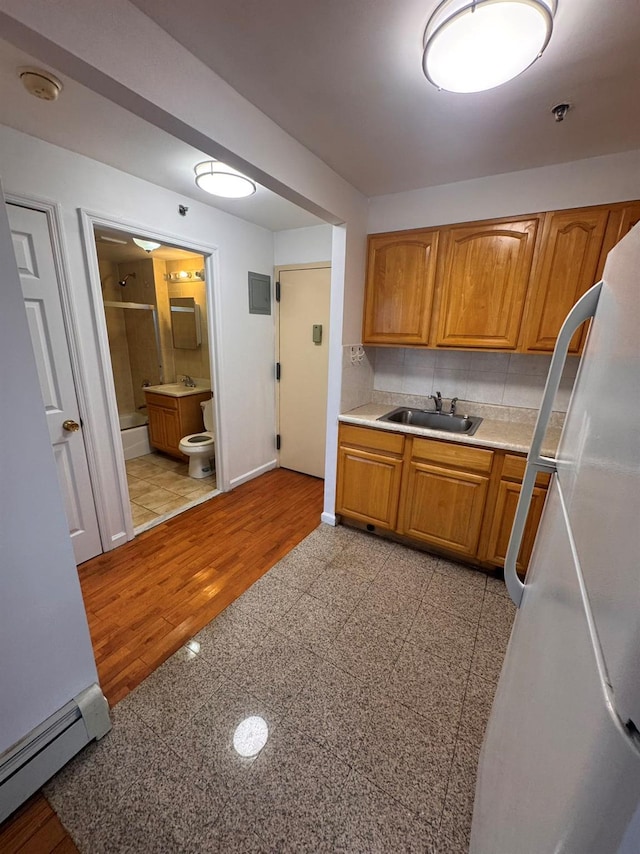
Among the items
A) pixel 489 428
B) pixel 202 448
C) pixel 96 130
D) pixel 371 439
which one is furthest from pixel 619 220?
pixel 202 448

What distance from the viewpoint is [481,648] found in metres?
1.65

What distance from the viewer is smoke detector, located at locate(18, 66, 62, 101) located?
123cm

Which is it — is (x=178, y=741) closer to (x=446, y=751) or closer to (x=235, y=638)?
(x=235, y=638)

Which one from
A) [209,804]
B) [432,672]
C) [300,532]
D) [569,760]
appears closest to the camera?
[569,760]

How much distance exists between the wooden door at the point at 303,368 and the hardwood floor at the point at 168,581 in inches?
23.7

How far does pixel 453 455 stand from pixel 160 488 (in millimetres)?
2630

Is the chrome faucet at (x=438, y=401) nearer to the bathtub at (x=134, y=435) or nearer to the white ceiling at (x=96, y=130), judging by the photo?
the white ceiling at (x=96, y=130)

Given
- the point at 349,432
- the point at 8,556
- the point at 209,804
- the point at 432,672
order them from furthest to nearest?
the point at 349,432 → the point at 432,672 → the point at 209,804 → the point at 8,556

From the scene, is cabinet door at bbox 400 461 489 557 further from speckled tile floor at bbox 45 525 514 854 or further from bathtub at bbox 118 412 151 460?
bathtub at bbox 118 412 151 460

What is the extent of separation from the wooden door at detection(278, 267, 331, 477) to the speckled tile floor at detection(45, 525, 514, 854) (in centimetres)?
178

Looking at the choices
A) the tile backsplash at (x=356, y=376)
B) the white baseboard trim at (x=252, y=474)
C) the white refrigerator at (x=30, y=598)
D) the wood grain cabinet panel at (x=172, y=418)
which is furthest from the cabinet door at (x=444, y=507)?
the wood grain cabinet panel at (x=172, y=418)

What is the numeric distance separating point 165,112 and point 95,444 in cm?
177

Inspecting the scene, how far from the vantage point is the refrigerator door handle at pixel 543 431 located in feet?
2.68

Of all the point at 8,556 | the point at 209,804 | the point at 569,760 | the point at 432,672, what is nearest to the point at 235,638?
the point at 209,804
